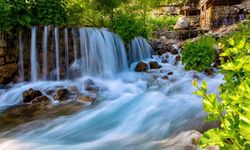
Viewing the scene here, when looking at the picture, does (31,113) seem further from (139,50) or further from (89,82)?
(139,50)

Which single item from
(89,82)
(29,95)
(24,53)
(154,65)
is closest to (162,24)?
(154,65)

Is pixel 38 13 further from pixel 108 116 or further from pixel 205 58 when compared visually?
pixel 205 58

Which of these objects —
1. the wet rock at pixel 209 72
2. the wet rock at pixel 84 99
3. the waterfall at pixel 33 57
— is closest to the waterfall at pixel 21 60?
the waterfall at pixel 33 57

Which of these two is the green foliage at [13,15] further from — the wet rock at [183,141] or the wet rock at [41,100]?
the wet rock at [183,141]

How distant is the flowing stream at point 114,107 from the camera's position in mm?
4770

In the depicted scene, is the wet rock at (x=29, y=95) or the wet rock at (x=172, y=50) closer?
the wet rock at (x=29, y=95)

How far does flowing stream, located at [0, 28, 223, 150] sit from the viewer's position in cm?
477

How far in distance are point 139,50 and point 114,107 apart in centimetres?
573

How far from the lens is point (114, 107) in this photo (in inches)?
266

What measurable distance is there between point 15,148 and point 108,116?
211 cm

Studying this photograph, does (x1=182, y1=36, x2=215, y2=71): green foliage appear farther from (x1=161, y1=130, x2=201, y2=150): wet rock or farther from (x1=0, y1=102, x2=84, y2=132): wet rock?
(x1=161, y1=130, x2=201, y2=150): wet rock

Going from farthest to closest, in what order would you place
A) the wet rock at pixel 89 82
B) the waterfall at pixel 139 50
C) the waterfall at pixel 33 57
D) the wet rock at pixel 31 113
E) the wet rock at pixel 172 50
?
the wet rock at pixel 172 50
the waterfall at pixel 139 50
the waterfall at pixel 33 57
the wet rock at pixel 89 82
the wet rock at pixel 31 113

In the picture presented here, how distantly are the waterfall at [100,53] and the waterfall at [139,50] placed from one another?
3.23 ft

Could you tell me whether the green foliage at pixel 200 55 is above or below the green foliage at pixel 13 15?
below
